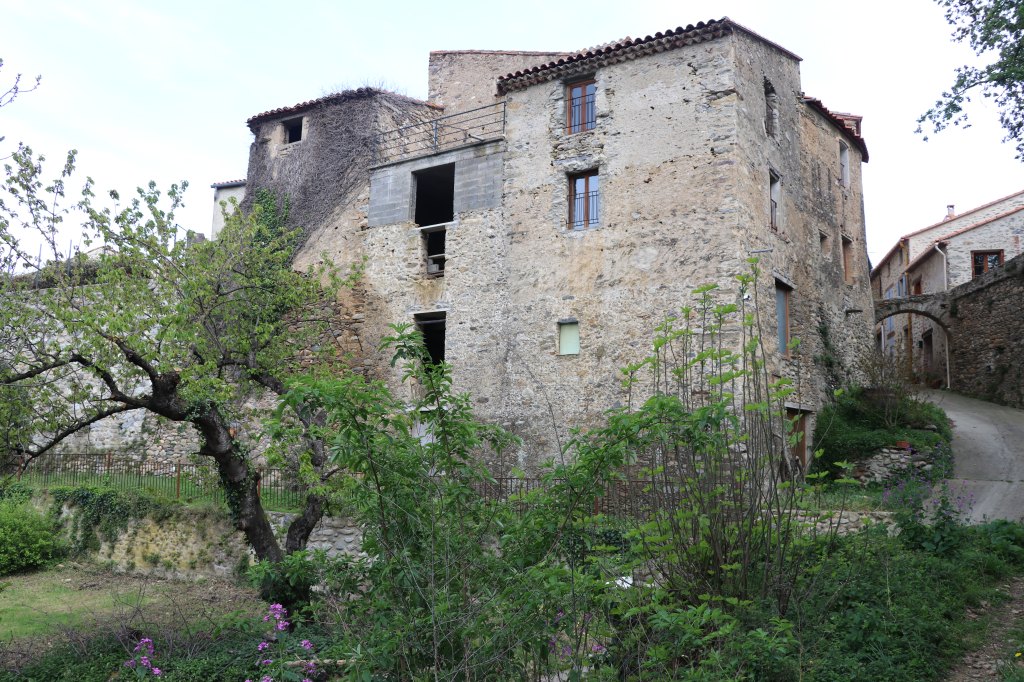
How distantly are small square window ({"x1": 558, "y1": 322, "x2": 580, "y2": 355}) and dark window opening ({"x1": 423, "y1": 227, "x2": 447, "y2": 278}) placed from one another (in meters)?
3.56

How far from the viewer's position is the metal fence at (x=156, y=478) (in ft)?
48.2

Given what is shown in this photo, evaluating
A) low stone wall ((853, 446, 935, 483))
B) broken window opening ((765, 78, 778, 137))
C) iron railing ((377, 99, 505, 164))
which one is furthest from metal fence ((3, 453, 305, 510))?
broken window opening ((765, 78, 778, 137))

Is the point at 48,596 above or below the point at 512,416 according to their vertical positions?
below

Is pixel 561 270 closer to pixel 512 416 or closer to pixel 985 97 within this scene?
pixel 512 416

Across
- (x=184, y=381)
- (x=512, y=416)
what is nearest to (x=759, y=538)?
(x=184, y=381)

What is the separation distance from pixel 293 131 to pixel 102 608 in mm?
13311

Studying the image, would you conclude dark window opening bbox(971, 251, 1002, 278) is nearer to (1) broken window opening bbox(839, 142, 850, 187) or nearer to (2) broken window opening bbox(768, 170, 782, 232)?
(1) broken window opening bbox(839, 142, 850, 187)

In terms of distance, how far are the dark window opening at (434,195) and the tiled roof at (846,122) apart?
856cm

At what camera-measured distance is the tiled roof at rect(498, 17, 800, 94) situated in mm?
14688

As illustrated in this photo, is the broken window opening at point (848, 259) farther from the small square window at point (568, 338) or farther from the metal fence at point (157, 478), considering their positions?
the metal fence at point (157, 478)

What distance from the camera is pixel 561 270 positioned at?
15.5 meters

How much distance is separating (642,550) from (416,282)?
12.3 m

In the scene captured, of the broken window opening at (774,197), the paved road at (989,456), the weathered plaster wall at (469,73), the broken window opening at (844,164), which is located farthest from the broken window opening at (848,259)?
the weathered plaster wall at (469,73)

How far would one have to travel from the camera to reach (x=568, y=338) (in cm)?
1530
